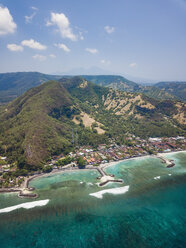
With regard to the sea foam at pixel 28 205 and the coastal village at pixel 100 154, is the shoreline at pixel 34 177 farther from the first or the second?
the sea foam at pixel 28 205

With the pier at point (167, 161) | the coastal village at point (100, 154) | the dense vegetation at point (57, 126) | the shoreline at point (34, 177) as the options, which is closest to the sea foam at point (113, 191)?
the coastal village at point (100, 154)

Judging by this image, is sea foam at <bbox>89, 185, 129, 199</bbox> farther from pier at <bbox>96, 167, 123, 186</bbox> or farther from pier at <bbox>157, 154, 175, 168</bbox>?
pier at <bbox>157, 154, 175, 168</bbox>

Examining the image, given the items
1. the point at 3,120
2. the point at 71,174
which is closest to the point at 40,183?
the point at 71,174

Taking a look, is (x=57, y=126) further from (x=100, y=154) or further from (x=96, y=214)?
(x=96, y=214)

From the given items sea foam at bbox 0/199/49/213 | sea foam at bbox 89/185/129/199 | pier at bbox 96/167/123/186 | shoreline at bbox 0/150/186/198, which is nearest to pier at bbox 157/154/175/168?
shoreline at bbox 0/150/186/198

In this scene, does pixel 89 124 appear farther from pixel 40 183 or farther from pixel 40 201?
pixel 40 201
